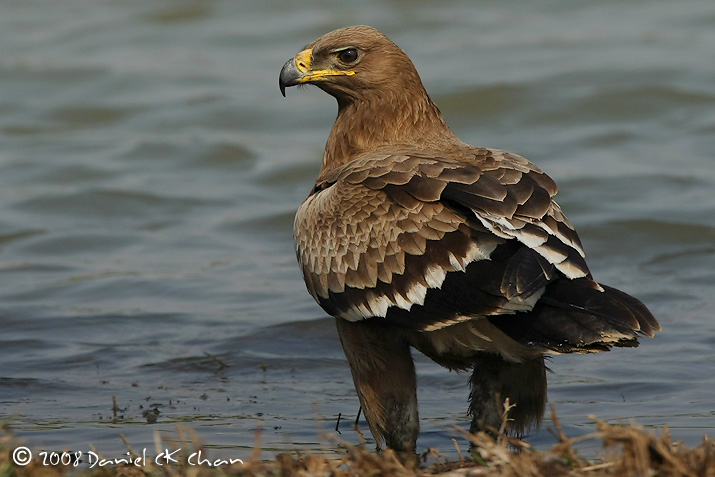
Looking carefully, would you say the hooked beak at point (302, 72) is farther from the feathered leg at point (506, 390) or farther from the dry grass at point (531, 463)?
the dry grass at point (531, 463)

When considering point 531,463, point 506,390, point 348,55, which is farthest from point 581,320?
point 348,55

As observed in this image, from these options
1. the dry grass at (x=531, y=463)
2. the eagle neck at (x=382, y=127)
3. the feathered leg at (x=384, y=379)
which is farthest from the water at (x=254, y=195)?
→ the eagle neck at (x=382, y=127)

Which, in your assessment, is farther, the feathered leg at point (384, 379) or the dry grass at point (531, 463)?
the feathered leg at point (384, 379)

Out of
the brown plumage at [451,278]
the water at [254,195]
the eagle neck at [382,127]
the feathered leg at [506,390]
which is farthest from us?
the water at [254,195]

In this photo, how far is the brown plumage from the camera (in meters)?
4.66

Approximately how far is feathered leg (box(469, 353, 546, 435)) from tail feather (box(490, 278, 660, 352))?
0.53 m

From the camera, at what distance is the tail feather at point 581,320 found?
4551 mm

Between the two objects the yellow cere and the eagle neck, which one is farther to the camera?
the yellow cere

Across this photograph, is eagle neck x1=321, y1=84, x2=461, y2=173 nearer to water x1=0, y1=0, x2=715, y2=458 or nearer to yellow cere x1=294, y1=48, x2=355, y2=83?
yellow cere x1=294, y1=48, x2=355, y2=83

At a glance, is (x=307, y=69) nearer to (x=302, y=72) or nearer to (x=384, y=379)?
(x=302, y=72)

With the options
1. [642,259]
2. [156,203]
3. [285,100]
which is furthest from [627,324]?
[285,100]

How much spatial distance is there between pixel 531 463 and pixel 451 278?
3.86 feet

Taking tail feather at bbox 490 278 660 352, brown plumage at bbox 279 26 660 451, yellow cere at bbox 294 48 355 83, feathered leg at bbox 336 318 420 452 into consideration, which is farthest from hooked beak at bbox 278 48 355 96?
tail feather at bbox 490 278 660 352

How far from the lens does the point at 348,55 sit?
619 cm
